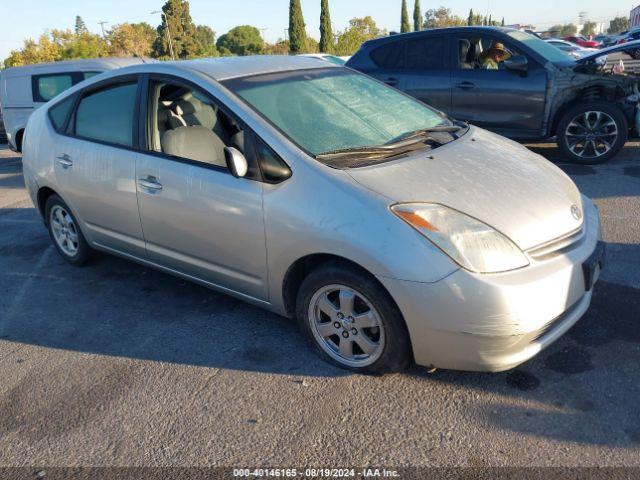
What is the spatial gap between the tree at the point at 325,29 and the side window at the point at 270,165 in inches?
1416

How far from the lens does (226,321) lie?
3717mm

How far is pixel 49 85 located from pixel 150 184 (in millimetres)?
7364

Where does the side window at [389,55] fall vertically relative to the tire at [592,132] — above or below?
above

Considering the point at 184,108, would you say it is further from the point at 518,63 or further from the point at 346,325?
the point at 518,63

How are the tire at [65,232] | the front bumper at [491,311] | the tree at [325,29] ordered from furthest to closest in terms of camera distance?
the tree at [325,29], the tire at [65,232], the front bumper at [491,311]

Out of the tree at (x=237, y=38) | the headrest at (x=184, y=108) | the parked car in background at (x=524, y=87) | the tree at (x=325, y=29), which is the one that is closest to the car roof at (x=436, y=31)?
the parked car in background at (x=524, y=87)

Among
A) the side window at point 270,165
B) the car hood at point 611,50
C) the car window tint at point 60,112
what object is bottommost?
the side window at point 270,165

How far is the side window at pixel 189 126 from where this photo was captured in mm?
3434

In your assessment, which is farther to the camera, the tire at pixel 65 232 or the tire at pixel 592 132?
the tire at pixel 592 132

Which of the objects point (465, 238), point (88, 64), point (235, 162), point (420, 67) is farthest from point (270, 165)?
point (88, 64)

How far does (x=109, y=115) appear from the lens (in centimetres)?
411

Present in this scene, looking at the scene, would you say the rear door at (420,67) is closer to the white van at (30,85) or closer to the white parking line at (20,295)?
the white van at (30,85)

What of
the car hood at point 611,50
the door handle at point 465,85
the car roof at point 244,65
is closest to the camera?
the car roof at point 244,65

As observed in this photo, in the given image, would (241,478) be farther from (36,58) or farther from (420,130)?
(36,58)
